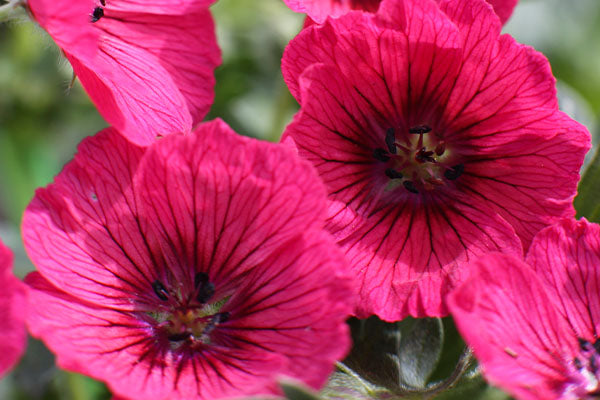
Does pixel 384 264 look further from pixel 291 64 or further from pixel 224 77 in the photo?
pixel 224 77

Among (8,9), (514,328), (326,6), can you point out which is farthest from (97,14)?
(514,328)

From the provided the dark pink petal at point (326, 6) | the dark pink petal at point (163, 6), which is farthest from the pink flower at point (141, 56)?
the dark pink petal at point (326, 6)

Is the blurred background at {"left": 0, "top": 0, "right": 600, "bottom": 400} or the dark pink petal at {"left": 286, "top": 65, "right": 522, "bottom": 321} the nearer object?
the dark pink petal at {"left": 286, "top": 65, "right": 522, "bottom": 321}

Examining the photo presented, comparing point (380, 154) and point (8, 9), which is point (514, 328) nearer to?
point (380, 154)

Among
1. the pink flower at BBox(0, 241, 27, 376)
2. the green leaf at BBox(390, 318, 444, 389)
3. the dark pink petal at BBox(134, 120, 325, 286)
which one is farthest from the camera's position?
the green leaf at BBox(390, 318, 444, 389)

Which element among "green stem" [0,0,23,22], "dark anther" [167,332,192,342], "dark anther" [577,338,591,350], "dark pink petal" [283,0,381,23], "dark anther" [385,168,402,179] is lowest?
"dark anther" [167,332,192,342]

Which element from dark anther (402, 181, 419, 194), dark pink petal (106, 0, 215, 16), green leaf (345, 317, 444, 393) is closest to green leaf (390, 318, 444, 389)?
green leaf (345, 317, 444, 393)

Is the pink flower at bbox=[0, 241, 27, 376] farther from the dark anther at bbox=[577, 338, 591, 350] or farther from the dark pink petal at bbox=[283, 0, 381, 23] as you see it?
the dark anther at bbox=[577, 338, 591, 350]
